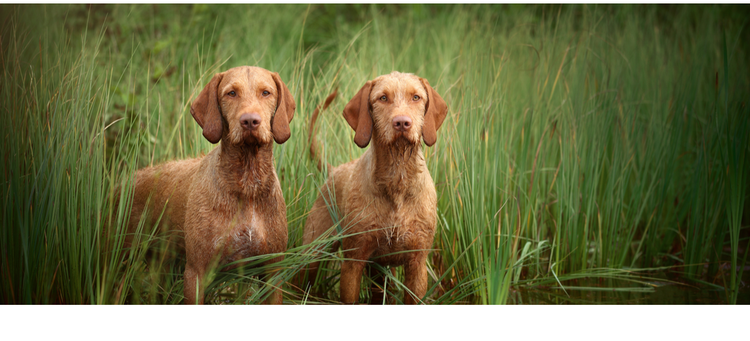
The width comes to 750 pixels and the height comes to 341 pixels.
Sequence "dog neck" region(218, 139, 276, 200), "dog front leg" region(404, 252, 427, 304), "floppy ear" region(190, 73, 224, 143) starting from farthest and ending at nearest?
"dog front leg" region(404, 252, 427, 304) → "dog neck" region(218, 139, 276, 200) → "floppy ear" region(190, 73, 224, 143)

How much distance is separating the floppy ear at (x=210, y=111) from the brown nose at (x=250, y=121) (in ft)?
0.77

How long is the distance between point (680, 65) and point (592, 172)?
138 centimetres

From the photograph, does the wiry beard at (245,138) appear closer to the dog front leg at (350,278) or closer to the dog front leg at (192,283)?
the dog front leg at (192,283)

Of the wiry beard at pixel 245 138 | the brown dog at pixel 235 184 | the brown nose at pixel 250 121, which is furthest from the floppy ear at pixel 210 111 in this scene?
the brown nose at pixel 250 121

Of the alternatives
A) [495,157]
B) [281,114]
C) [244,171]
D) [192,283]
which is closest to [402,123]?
[281,114]

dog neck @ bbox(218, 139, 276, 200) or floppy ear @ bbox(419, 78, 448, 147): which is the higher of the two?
floppy ear @ bbox(419, 78, 448, 147)

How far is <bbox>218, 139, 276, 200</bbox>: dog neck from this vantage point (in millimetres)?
3428

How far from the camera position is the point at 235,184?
11.3ft

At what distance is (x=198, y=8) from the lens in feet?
25.0

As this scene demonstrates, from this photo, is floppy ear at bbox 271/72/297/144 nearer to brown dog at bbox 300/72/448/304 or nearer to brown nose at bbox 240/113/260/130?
brown nose at bbox 240/113/260/130

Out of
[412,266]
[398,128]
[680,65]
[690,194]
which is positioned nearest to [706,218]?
[690,194]

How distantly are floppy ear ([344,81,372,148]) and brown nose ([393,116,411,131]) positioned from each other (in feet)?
0.76

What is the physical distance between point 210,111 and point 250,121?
362mm

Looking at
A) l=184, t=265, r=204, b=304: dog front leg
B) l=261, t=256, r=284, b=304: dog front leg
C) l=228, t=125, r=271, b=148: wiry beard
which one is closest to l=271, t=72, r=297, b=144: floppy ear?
l=228, t=125, r=271, b=148: wiry beard
